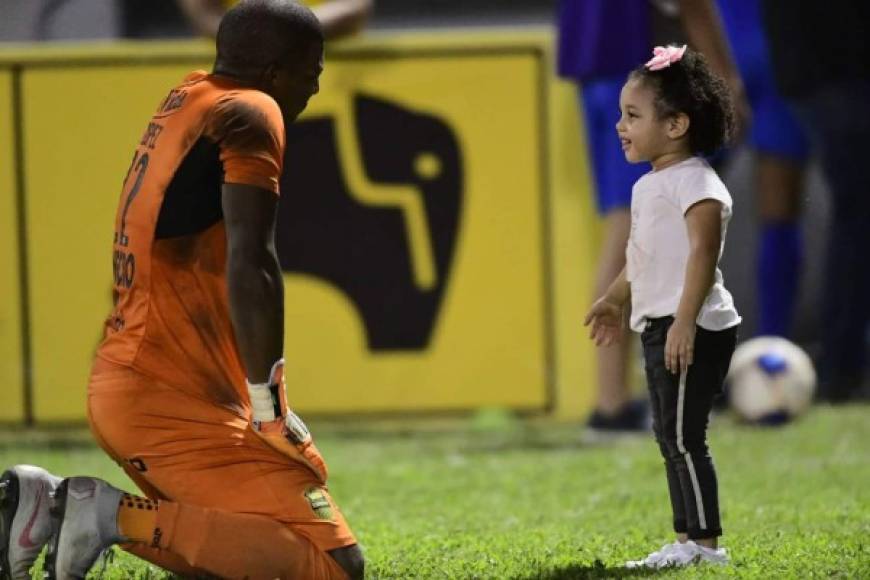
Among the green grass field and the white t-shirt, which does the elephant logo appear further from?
the white t-shirt

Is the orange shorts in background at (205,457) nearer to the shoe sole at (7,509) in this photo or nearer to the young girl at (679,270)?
the shoe sole at (7,509)

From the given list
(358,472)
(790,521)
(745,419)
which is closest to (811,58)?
(745,419)

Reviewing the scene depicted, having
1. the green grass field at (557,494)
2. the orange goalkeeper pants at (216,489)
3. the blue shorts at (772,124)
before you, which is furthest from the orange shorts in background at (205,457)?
the blue shorts at (772,124)

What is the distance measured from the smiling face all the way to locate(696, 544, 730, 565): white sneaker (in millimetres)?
915

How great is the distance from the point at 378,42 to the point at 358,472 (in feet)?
7.27

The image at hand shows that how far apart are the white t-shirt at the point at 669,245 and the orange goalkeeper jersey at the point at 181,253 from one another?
2.96ft

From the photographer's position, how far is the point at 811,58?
8500mm

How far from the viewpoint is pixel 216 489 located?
4023mm

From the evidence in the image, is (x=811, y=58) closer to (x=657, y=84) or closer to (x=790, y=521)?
(x=790, y=521)

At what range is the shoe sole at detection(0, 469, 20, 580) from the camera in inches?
158

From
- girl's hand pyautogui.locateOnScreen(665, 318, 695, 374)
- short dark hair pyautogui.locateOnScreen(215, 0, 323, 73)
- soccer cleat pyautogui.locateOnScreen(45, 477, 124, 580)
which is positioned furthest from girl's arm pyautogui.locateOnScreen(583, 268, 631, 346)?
soccer cleat pyautogui.locateOnScreen(45, 477, 124, 580)

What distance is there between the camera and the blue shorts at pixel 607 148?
7.40 metres

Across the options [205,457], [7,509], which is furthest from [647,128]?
[7,509]

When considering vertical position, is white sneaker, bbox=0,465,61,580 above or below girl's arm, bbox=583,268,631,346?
below
